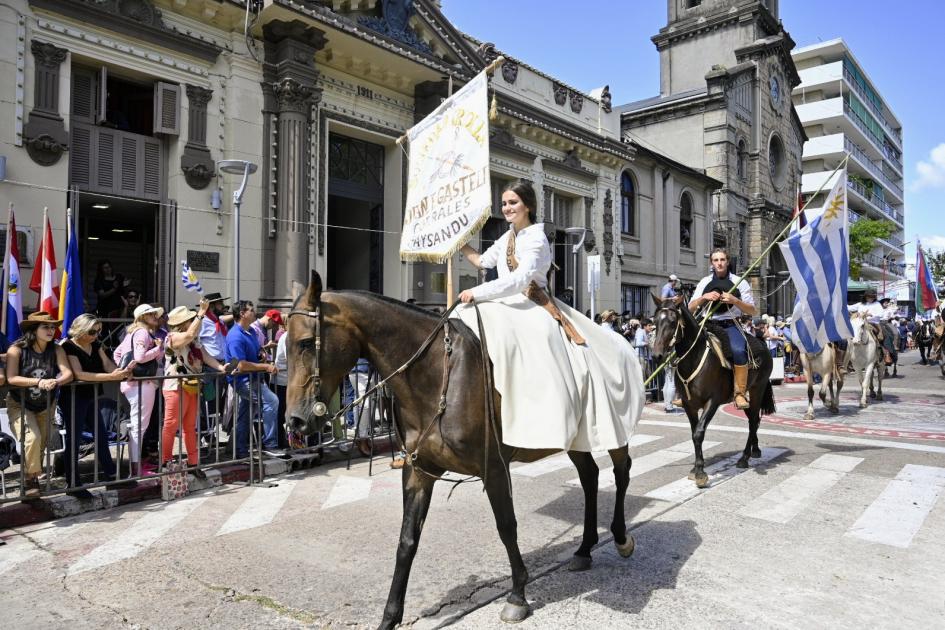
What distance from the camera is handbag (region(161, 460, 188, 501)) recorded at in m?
6.58

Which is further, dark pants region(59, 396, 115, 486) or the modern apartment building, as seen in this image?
the modern apartment building

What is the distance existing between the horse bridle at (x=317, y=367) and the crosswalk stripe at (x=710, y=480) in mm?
4243

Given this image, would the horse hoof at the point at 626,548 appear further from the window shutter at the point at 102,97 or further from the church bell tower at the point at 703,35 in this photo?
the church bell tower at the point at 703,35

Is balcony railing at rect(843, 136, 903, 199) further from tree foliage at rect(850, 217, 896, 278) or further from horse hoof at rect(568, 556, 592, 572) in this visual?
horse hoof at rect(568, 556, 592, 572)

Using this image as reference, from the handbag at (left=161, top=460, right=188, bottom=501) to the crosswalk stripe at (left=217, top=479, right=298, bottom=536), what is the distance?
0.77m

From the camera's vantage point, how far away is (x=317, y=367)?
3.22 metres

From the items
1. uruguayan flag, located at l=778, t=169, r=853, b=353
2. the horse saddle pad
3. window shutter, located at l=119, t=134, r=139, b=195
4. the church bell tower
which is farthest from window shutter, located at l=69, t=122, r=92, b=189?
the church bell tower

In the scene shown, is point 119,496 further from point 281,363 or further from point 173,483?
point 281,363

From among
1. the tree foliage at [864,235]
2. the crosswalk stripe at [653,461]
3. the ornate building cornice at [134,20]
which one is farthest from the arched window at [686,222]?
the ornate building cornice at [134,20]

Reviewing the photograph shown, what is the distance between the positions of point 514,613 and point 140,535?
3.64m

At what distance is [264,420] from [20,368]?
2929 millimetres

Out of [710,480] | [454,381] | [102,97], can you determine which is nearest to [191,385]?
[454,381]

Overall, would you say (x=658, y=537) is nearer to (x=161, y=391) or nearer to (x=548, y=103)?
(x=161, y=391)

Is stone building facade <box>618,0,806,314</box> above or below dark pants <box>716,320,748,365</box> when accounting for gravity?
above
